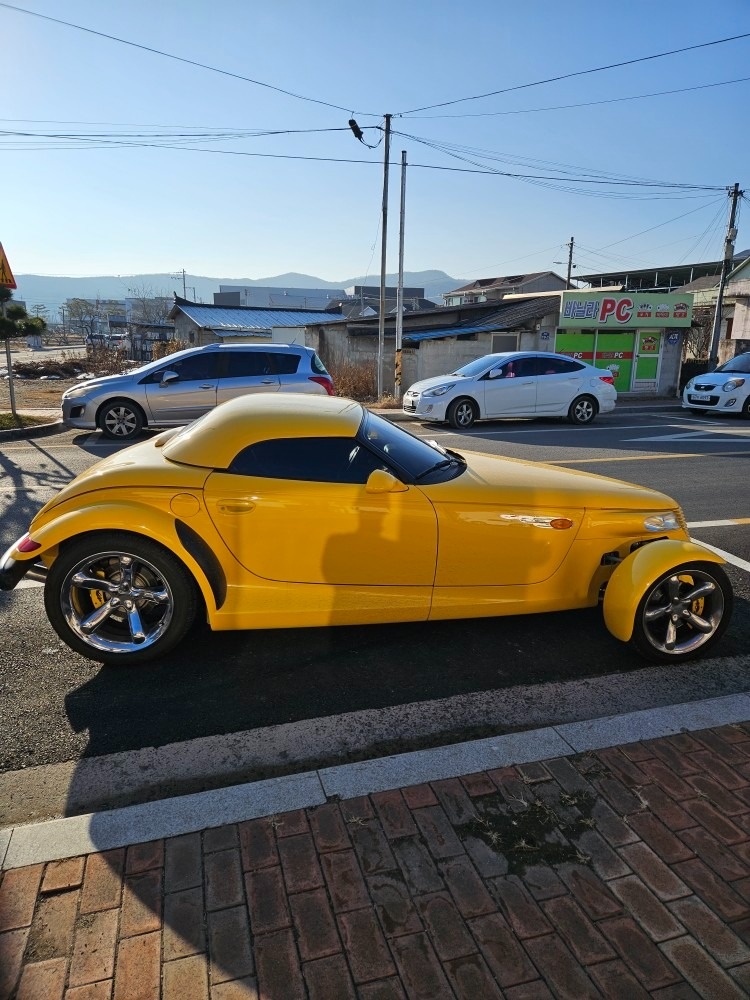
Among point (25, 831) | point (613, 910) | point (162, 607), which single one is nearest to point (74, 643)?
point (162, 607)

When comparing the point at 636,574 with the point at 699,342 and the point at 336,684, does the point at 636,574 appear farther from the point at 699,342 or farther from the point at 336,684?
the point at 699,342

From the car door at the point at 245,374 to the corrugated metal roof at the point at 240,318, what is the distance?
24646mm

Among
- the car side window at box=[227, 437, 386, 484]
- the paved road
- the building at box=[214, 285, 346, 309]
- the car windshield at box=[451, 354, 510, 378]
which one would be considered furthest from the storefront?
the building at box=[214, 285, 346, 309]

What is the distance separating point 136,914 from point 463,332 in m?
19.8

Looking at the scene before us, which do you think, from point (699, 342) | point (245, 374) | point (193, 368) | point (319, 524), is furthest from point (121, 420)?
point (699, 342)

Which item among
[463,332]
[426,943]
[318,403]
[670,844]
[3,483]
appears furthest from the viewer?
[463,332]

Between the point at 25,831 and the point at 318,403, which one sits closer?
the point at 25,831

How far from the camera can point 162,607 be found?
361 centimetres

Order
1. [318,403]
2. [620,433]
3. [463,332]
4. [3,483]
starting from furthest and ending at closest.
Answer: [463,332] < [620,433] < [3,483] < [318,403]

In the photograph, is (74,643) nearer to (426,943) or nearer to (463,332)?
(426,943)

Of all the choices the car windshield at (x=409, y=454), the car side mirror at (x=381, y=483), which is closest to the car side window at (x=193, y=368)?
the car windshield at (x=409, y=454)

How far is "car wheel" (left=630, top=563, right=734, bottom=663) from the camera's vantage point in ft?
12.0

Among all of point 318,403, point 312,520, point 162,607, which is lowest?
point 162,607

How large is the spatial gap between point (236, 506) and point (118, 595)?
31.6 inches
